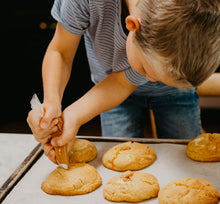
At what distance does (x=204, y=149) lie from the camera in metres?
1.25

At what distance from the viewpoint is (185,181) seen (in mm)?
1083

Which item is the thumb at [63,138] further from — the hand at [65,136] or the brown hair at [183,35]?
the brown hair at [183,35]

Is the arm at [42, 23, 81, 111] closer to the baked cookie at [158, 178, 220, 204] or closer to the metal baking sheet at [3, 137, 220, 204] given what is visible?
the metal baking sheet at [3, 137, 220, 204]

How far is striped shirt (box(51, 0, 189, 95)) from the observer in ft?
3.55

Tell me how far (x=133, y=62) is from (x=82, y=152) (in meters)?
0.57

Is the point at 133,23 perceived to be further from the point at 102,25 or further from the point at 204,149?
the point at 204,149

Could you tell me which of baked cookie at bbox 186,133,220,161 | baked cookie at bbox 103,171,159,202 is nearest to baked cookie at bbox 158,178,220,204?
baked cookie at bbox 103,171,159,202

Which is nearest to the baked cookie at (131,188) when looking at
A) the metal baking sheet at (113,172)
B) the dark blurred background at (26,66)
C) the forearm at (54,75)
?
the metal baking sheet at (113,172)

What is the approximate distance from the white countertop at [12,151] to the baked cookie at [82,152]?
231 millimetres

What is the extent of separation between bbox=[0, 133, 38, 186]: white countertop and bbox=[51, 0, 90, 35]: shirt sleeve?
62 centimetres

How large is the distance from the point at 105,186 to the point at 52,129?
12.1 inches

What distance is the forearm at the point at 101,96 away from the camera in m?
1.25

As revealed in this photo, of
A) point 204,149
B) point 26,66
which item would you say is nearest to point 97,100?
point 204,149

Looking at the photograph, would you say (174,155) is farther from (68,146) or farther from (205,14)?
(205,14)
